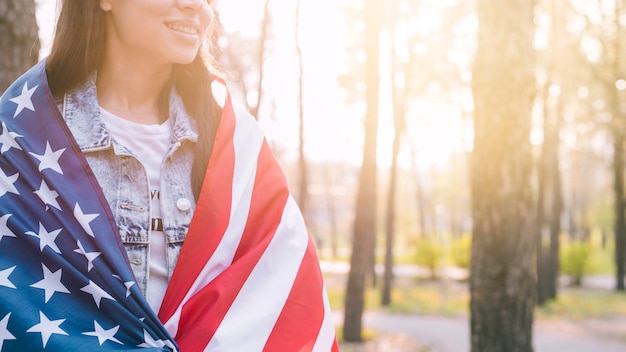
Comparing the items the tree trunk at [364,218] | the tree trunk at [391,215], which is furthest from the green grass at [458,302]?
the tree trunk at [364,218]

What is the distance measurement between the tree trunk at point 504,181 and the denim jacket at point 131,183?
3739 mm

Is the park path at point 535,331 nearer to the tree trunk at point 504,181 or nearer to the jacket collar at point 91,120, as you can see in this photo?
the tree trunk at point 504,181

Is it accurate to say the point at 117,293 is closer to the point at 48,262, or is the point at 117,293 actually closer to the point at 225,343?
the point at 48,262

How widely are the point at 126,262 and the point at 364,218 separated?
34.0ft

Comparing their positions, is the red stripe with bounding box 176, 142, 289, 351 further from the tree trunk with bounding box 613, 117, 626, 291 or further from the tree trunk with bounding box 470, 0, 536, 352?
the tree trunk with bounding box 613, 117, 626, 291

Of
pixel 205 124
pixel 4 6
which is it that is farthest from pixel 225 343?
pixel 4 6

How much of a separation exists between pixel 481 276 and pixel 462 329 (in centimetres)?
908

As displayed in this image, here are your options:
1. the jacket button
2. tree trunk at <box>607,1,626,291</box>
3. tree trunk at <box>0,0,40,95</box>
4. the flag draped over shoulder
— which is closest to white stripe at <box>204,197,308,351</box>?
the flag draped over shoulder

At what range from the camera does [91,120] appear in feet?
5.75

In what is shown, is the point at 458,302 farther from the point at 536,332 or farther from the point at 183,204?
the point at 183,204

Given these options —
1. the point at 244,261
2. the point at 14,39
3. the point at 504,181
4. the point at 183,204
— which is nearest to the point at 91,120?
the point at 183,204

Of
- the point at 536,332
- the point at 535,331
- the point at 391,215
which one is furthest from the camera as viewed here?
the point at 391,215

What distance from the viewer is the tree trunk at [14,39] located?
327 cm

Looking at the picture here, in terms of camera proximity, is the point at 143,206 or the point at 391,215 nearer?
the point at 143,206
